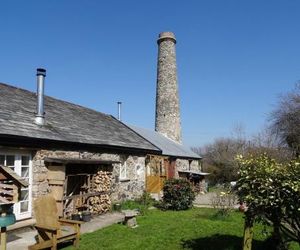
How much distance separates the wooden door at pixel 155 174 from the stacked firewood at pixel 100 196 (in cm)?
541

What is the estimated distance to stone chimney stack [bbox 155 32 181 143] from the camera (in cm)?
3416

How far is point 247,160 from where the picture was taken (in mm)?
7172

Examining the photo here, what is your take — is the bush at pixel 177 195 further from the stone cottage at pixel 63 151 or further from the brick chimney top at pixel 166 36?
the brick chimney top at pixel 166 36

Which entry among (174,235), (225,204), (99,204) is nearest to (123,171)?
(99,204)

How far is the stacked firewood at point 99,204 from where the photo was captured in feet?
44.3

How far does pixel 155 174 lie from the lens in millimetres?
20469

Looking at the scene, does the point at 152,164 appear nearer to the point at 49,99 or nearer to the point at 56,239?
the point at 49,99

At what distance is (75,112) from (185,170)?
12574 millimetres

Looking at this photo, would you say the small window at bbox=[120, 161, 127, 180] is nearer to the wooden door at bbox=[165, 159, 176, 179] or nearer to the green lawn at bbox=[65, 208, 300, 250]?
the green lawn at bbox=[65, 208, 300, 250]

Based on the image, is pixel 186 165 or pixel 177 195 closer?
pixel 177 195

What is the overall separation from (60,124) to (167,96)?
70.6 ft

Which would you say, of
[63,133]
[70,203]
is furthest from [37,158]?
[70,203]

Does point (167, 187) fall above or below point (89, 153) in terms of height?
below

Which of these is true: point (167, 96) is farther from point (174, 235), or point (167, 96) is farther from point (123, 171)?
point (174, 235)
